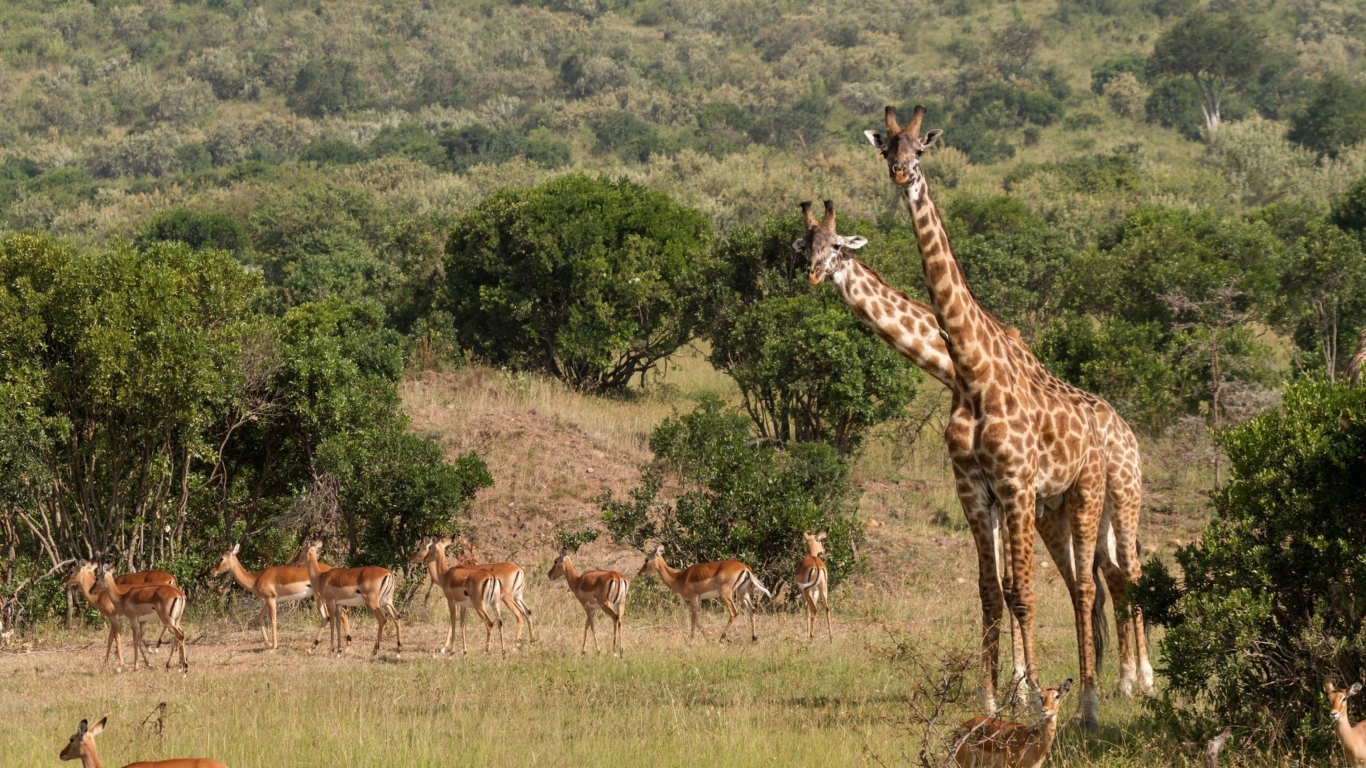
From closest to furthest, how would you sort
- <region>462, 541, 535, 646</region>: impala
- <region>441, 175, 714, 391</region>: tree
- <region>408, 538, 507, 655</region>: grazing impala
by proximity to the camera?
<region>408, 538, 507, 655</region>: grazing impala < <region>462, 541, 535, 646</region>: impala < <region>441, 175, 714, 391</region>: tree

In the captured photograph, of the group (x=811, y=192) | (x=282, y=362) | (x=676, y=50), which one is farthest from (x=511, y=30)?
(x=282, y=362)

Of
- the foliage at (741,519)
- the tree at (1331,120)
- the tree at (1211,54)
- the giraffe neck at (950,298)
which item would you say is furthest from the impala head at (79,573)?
the tree at (1211,54)

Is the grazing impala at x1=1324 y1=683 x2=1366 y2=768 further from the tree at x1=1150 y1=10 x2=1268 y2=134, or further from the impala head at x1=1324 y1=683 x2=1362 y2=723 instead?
the tree at x1=1150 y1=10 x2=1268 y2=134

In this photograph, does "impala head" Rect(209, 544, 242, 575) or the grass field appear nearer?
the grass field

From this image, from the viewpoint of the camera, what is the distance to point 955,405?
408 inches

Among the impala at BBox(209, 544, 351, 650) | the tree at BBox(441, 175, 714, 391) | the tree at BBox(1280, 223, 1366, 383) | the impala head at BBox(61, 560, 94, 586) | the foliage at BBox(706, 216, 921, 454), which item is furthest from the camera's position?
the tree at BBox(441, 175, 714, 391)

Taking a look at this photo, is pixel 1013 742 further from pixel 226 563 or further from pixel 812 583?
pixel 226 563

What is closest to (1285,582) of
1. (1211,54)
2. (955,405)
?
(955,405)

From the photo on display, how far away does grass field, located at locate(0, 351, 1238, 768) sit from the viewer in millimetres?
9844

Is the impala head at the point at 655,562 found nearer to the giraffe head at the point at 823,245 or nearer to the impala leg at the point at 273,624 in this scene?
the impala leg at the point at 273,624

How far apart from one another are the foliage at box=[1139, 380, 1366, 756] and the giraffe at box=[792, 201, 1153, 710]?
3.24ft

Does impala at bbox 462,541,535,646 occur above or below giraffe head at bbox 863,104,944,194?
below

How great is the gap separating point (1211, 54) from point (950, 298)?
7787cm

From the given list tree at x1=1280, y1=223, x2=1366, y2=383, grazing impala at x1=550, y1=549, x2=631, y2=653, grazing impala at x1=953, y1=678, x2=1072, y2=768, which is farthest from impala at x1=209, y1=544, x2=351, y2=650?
tree at x1=1280, y1=223, x2=1366, y2=383
